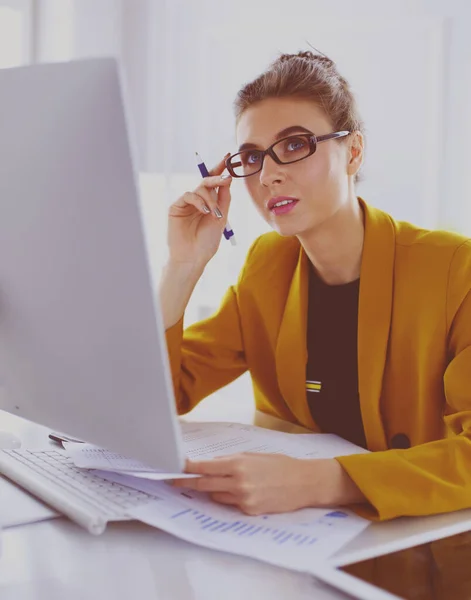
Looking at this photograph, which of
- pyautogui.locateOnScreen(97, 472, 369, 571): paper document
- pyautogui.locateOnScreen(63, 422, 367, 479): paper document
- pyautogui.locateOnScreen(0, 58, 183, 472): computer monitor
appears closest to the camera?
pyautogui.locateOnScreen(0, 58, 183, 472): computer monitor

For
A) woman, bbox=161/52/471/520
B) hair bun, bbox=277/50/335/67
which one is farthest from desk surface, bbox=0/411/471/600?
hair bun, bbox=277/50/335/67

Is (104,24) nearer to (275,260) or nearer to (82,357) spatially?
(275,260)

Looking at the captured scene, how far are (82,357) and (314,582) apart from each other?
0.32 m

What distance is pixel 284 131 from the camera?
1.40 meters

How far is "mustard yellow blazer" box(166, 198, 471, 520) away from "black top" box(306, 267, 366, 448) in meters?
0.03

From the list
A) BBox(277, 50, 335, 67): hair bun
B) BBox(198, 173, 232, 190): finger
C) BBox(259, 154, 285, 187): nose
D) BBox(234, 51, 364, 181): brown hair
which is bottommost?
BBox(198, 173, 232, 190): finger

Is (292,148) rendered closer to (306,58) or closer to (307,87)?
(307,87)

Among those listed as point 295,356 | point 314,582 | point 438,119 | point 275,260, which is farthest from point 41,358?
point 438,119

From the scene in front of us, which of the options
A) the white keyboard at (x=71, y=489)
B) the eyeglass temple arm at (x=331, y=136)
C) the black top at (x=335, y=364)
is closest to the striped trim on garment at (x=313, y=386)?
the black top at (x=335, y=364)

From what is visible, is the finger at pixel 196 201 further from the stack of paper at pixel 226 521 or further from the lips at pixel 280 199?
the stack of paper at pixel 226 521

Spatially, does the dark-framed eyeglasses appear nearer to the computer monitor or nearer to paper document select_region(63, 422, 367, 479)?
paper document select_region(63, 422, 367, 479)

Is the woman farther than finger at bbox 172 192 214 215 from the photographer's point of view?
No

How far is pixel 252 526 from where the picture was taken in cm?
83

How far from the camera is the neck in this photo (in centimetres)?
151
